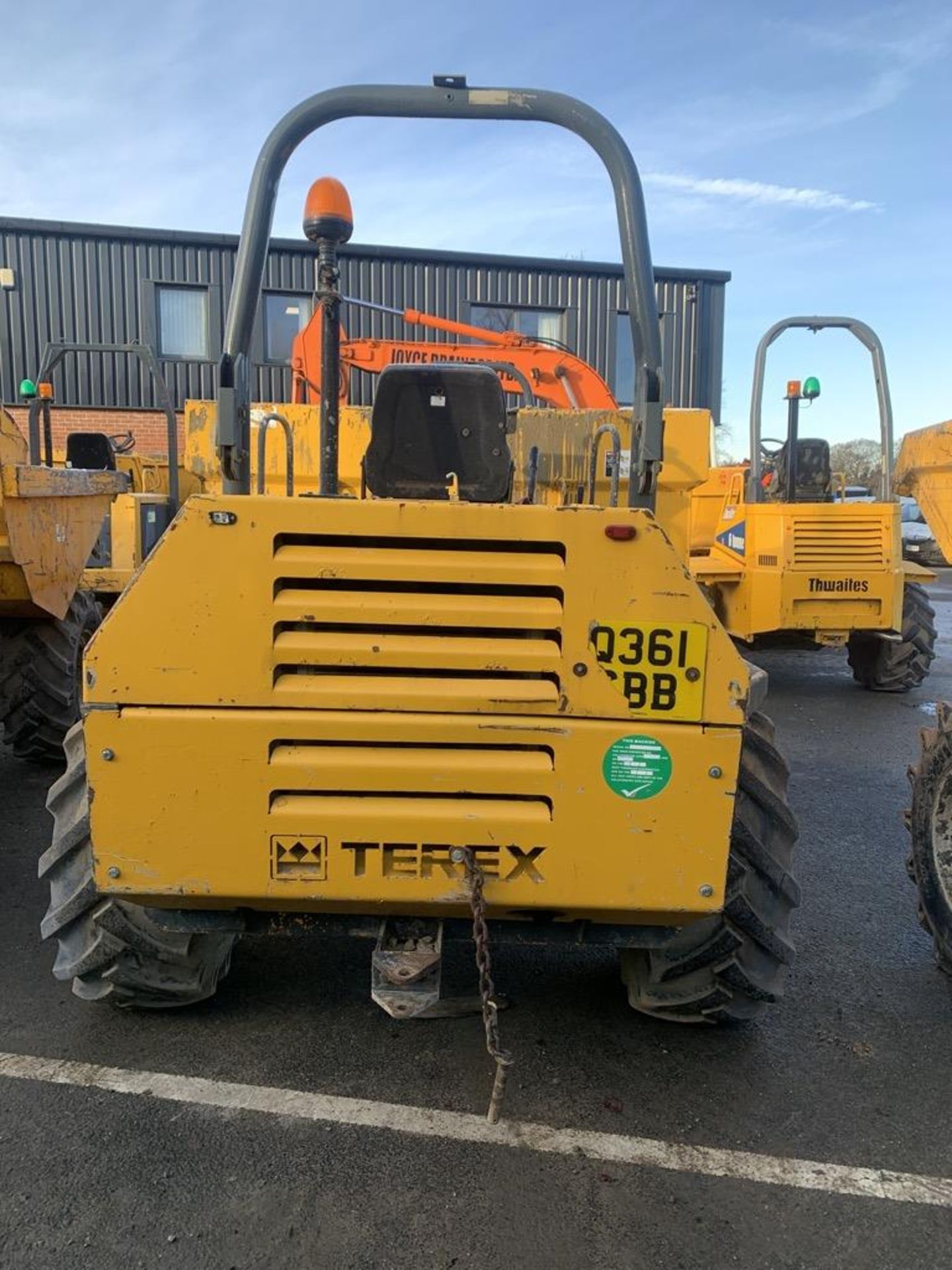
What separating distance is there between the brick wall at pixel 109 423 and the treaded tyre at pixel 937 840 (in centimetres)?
1577

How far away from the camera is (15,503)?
464 centimetres

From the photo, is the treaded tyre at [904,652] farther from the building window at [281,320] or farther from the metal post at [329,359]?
the building window at [281,320]

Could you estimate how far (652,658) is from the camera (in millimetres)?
2496

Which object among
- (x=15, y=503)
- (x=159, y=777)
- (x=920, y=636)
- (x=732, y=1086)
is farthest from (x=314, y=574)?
(x=920, y=636)

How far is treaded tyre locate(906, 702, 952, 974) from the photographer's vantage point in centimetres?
352

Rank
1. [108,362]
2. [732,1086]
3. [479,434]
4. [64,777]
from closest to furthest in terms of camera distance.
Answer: [732,1086] → [64,777] → [479,434] → [108,362]

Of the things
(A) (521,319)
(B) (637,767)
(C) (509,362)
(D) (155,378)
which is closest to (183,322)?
(A) (521,319)

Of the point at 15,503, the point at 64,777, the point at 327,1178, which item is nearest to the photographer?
the point at 327,1178

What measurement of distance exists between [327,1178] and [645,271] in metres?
2.68

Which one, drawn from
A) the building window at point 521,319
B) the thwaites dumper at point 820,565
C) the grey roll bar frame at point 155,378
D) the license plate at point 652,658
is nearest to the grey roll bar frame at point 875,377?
the thwaites dumper at point 820,565

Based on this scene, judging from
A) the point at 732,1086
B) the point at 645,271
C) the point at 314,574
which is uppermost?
the point at 645,271

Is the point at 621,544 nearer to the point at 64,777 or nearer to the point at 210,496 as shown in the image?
the point at 210,496

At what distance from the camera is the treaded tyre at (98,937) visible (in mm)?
2902

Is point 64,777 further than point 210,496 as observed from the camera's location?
Yes
